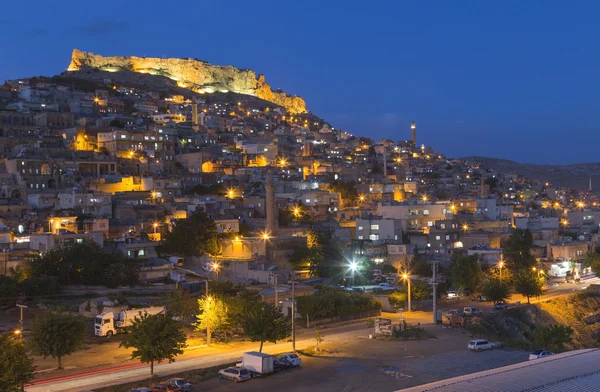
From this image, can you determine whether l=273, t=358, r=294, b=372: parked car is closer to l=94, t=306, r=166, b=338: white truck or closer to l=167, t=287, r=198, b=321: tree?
l=94, t=306, r=166, b=338: white truck

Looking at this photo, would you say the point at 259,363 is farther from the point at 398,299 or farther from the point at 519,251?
the point at 519,251

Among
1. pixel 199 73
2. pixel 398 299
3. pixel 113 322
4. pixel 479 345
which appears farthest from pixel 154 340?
pixel 199 73


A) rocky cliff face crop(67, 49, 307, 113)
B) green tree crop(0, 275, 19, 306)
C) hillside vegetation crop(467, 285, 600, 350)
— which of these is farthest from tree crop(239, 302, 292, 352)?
rocky cliff face crop(67, 49, 307, 113)

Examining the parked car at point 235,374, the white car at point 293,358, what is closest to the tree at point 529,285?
the white car at point 293,358

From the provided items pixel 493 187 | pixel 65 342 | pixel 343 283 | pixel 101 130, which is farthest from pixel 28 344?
pixel 493 187

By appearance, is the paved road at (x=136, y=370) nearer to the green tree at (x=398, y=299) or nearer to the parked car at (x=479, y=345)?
the parked car at (x=479, y=345)

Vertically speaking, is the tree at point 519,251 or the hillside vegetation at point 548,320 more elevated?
the tree at point 519,251
